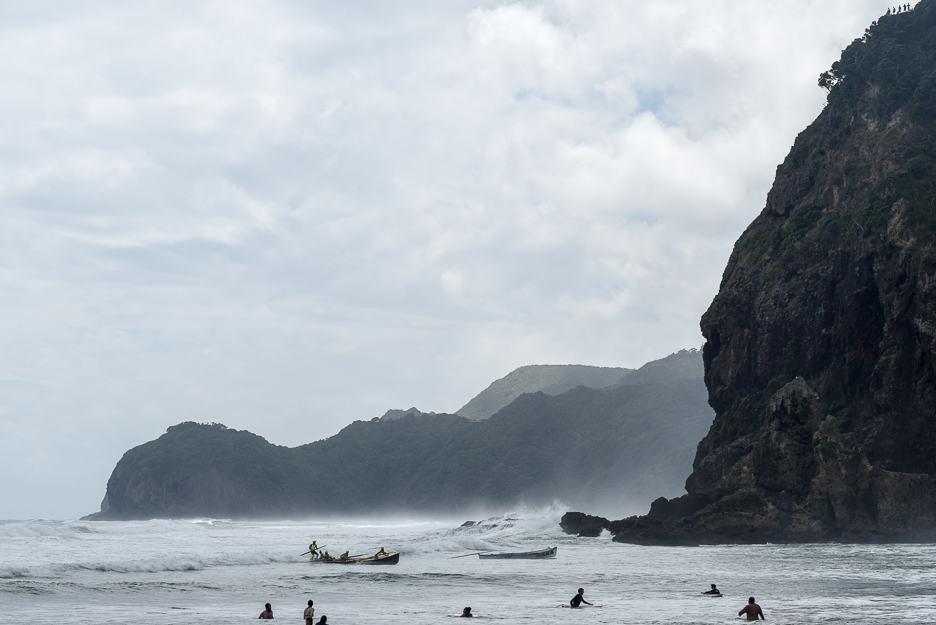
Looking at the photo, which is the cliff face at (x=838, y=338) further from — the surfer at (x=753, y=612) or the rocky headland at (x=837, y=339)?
the surfer at (x=753, y=612)

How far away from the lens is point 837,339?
258ft

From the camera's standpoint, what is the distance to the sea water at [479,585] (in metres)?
33.5

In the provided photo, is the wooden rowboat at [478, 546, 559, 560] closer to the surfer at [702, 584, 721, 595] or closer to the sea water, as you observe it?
the sea water

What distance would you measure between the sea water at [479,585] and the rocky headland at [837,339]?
16.1 ft

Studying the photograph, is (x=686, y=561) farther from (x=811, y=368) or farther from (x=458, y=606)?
(x=811, y=368)

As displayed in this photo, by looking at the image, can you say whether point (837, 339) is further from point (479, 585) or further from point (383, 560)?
point (479, 585)

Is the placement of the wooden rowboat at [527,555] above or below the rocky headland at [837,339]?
below

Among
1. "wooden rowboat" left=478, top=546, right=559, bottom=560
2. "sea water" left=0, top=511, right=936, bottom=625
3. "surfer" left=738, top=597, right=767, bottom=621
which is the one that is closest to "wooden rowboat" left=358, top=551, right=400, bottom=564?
"sea water" left=0, top=511, right=936, bottom=625

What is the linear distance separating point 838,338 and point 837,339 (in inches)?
8.1

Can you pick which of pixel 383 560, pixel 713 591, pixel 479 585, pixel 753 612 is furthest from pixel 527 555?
pixel 753 612

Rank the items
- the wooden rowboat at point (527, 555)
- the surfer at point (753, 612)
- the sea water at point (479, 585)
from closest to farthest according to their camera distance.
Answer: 1. the surfer at point (753, 612)
2. the sea water at point (479, 585)
3. the wooden rowboat at point (527, 555)

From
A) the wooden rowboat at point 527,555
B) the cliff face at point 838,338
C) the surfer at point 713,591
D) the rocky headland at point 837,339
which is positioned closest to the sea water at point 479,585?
the surfer at point 713,591

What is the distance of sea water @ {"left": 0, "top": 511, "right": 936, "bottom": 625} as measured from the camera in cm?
3347

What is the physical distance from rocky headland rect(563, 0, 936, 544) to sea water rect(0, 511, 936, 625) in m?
4.91
